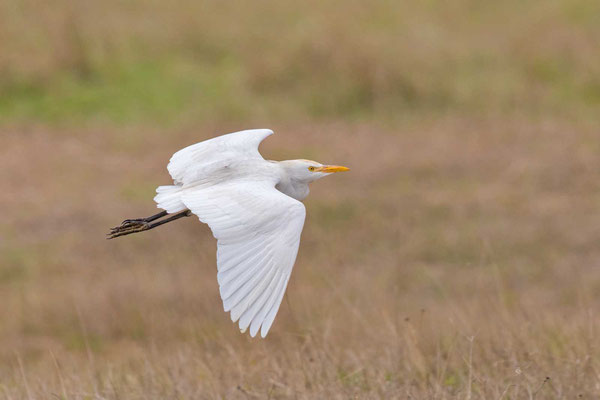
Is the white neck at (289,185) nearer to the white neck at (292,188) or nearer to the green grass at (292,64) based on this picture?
the white neck at (292,188)

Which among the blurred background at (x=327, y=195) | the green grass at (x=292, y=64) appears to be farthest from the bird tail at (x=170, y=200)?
the green grass at (x=292, y=64)

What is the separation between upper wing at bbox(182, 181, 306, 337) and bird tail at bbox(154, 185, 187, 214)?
0.05 m

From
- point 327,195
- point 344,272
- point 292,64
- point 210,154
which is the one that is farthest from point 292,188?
point 292,64

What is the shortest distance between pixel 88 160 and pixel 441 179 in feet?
10.8

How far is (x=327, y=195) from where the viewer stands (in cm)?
914

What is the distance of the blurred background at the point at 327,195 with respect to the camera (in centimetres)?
433

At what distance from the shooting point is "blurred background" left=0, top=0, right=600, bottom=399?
4.33 m

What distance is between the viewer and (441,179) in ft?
31.7

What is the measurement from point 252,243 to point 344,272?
4.31 meters

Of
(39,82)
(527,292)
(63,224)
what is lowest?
(527,292)

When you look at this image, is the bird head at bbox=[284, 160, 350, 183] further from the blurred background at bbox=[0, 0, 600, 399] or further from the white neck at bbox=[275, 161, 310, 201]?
the blurred background at bbox=[0, 0, 600, 399]

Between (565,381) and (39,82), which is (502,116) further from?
(565,381)

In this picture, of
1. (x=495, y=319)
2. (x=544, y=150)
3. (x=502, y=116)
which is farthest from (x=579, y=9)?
(x=495, y=319)

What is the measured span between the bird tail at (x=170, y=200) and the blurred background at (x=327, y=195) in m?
0.60
